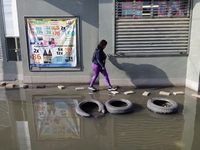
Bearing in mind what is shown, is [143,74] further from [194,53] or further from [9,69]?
[9,69]

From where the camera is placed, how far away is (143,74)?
7414mm

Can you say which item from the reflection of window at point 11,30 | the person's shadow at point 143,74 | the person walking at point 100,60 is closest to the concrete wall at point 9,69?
the reflection of window at point 11,30

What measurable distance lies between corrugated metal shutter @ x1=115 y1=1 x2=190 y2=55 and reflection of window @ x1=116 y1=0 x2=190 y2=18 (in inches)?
3.5

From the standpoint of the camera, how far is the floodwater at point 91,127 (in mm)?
3453

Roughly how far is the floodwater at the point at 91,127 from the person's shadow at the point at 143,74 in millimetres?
1485

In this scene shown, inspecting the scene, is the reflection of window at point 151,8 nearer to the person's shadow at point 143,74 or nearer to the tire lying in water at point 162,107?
the person's shadow at point 143,74

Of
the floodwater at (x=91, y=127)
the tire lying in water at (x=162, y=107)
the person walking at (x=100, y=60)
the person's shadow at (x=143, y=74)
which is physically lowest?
the floodwater at (x=91, y=127)

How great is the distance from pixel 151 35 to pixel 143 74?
1.68 meters

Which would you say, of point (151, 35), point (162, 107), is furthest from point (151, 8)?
point (162, 107)

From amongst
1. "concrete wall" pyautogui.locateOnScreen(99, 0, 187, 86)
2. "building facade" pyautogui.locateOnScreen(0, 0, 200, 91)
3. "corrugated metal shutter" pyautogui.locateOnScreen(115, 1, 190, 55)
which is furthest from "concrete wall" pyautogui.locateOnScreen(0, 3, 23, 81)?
"corrugated metal shutter" pyautogui.locateOnScreen(115, 1, 190, 55)

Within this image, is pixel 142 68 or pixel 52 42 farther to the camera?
pixel 52 42

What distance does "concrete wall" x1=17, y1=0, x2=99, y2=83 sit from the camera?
7.49m

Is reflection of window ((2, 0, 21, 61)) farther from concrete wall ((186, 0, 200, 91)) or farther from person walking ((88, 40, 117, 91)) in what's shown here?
concrete wall ((186, 0, 200, 91))

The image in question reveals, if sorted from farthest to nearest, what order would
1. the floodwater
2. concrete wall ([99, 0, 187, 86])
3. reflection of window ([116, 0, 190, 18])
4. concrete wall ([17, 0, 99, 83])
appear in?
concrete wall ([17, 0, 99, 83]), concrete wall ([99, 0, 187, 86]), reflection of window ([116, 0, 190, 18]), the floodwater
